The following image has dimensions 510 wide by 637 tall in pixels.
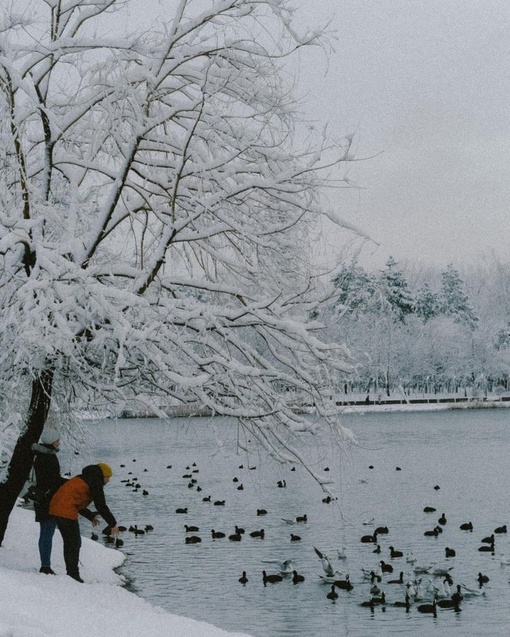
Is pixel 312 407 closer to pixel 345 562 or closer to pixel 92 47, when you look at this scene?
pixel 92 47

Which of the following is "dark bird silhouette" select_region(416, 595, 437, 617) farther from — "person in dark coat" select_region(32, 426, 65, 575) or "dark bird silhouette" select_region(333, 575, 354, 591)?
"person in dark coat" select_region(32, 426, 65, 575)

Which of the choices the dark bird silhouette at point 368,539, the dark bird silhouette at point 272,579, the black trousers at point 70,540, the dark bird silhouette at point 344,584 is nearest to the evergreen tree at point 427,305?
the dark bird silhouette at point 368,539

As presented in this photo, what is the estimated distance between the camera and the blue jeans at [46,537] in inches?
424

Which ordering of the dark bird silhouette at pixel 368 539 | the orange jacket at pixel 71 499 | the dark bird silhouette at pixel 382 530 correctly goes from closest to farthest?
the orange jacket at pixel 71 499 < the dark bird silhouette at pixel 368 539 < the dark bird silhouette at pixel 382 530

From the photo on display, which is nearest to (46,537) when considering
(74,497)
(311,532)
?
(74,497)

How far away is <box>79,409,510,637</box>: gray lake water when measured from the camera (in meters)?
12.4

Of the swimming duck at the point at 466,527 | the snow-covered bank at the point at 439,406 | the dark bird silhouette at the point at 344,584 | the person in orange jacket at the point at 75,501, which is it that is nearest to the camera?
the person in orange jacket at the point at 75,501

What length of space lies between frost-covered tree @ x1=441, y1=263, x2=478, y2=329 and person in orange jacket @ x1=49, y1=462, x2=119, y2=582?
302 ft

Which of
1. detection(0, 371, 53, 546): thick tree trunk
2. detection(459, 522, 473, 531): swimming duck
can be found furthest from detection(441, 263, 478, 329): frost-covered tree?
detection(0, 371, 53, 546): thick tree trunk

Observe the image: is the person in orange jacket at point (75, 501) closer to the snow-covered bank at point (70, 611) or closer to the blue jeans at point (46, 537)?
the blue jeans at point (46, 537)

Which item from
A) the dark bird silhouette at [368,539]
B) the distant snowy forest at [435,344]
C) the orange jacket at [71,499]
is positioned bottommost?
the dark bird silhouette at [368,539]

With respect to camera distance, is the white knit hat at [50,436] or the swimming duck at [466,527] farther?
the swimming duck at [466,527]

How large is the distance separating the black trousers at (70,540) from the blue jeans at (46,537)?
201 millimetres

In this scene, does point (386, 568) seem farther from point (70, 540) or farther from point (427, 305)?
point (427, 305)
